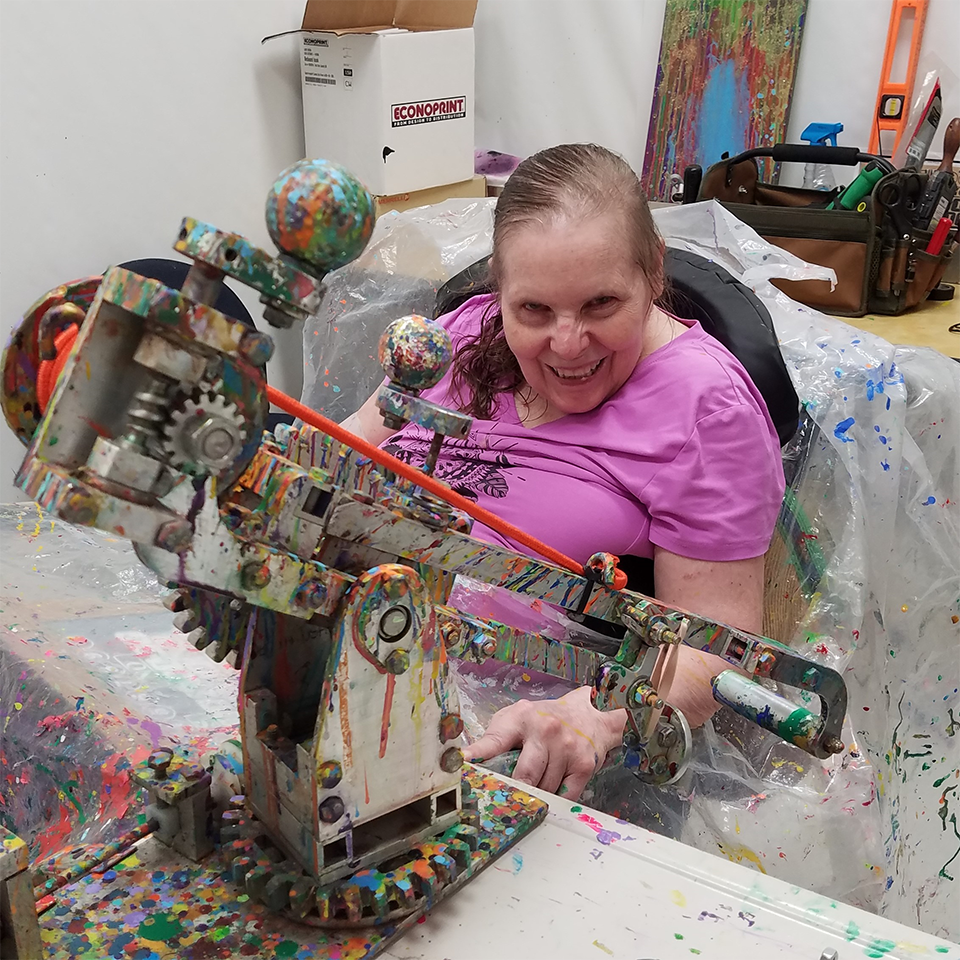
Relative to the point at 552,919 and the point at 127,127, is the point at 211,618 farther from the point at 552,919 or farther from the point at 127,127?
the point at 127,127

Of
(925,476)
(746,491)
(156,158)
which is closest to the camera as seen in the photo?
(746,491)

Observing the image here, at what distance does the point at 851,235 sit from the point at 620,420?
40.8 inches

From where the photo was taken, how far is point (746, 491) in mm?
1124

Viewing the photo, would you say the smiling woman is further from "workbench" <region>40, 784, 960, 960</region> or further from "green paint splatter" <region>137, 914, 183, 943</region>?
"green paint splatter" <region>137, 914, 183, 943</region>

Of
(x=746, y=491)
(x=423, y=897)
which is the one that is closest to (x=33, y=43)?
(x=746, y=491)

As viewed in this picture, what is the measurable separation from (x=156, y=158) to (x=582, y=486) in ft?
4.97

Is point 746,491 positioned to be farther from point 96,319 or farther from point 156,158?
point 156,158

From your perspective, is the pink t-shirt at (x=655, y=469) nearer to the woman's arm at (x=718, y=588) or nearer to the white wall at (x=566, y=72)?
the woman's arm at (x=718, y=588)

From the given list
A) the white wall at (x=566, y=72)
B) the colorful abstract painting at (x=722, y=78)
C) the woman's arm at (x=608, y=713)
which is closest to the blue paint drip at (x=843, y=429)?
the woman's arm at (x=608, y=713)

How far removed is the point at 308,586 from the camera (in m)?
0.52

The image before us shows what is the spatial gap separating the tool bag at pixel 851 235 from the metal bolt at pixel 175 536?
5.52 ft

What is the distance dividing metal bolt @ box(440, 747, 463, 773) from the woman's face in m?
0.60

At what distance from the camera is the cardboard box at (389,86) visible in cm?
224

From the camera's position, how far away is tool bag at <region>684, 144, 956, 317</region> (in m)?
1.95
